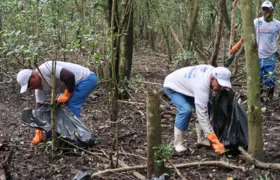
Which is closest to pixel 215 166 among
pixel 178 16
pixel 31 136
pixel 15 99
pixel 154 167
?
pixel 154 167

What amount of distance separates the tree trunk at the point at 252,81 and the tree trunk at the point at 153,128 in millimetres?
901

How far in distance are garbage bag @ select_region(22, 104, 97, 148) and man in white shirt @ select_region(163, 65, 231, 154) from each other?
1134mm

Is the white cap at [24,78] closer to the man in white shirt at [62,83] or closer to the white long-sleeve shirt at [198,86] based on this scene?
the man in white shirt at [62,83]

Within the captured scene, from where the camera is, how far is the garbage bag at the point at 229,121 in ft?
16.7

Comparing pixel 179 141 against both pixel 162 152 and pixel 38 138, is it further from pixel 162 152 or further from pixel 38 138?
pixel 38 138

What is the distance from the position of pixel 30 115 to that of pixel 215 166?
2332 millimetres

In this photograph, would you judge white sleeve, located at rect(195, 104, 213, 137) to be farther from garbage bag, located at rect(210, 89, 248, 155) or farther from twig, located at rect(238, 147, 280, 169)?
twig, located at rect(238, 147, 280, 169)

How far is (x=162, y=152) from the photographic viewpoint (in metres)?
4.00

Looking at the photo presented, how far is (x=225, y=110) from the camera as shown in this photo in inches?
207

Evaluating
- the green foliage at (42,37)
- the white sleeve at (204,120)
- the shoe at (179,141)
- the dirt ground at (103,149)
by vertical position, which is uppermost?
the green foliage at (42,37)

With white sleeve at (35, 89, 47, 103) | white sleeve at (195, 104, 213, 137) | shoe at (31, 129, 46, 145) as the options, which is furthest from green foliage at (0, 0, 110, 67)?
white sleeve at (195, 104, 213, 137)

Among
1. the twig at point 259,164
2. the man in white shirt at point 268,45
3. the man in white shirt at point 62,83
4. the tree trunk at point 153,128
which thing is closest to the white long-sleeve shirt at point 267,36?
the man in white shirt at point 268,45

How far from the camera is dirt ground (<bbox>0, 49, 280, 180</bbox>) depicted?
4.76 metres

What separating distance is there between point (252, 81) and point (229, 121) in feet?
3.84
